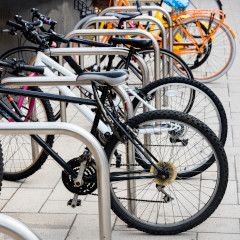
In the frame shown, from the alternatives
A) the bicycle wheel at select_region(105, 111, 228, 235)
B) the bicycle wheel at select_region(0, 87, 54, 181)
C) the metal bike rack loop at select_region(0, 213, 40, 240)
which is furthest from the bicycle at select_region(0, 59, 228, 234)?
the metal bike rack loop at select_region(0, 213, 40, 240)

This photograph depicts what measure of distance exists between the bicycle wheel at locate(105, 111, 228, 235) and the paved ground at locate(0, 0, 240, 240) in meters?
0.11

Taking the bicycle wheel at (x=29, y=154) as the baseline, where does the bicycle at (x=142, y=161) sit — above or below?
below

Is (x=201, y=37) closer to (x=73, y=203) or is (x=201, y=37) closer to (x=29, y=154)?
(x=29, y=154)

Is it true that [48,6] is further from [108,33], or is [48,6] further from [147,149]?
[147,149]

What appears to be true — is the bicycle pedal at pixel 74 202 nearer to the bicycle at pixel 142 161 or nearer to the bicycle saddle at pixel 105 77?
the bicycle at pixel 142 161

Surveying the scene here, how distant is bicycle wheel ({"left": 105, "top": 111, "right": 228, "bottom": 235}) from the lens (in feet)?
17.2

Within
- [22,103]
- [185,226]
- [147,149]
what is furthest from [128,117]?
[22,103]

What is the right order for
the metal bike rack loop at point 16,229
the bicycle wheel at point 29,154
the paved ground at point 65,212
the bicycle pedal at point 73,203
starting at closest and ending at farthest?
the metal bike rack loop at point 16,229 < the paved ground at point 65,212 < the bicycle pedal at point 73,203 < the bicycle wheel at point 29,154

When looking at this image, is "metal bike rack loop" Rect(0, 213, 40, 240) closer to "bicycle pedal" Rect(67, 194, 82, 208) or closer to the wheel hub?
the wheel hub

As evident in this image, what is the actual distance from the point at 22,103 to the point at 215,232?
1.88 metres

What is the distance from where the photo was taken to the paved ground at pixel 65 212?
5.45 m

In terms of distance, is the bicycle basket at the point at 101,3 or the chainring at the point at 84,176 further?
the bicycle basket at the point at 101,3

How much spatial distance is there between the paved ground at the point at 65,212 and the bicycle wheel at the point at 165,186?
11 cm

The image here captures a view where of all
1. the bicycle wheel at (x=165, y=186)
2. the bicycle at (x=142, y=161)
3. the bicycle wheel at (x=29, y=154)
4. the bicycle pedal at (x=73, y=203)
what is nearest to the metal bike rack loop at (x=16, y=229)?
the bicycle at (x=142, y=161)
